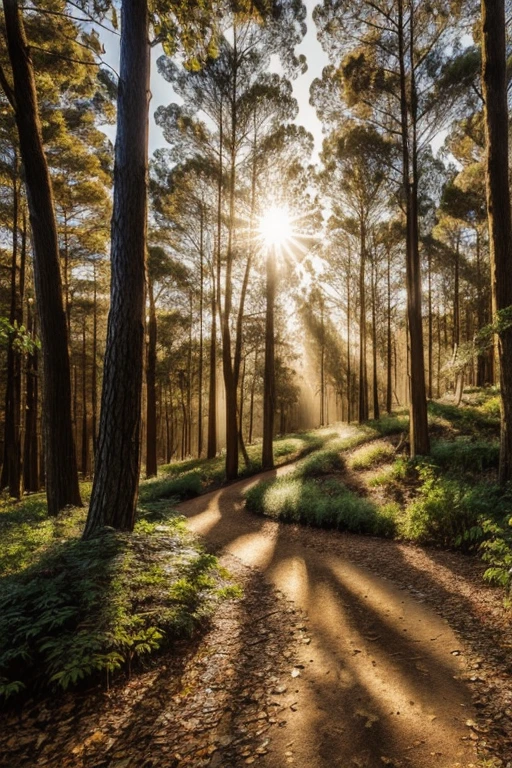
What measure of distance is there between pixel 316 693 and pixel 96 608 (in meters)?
1.95

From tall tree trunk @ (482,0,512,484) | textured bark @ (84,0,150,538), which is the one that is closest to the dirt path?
textured bark @ (84,0,150,538)

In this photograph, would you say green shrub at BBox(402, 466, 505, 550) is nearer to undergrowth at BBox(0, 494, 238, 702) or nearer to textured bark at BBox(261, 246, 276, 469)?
undergrowth at BBox(0, 494, 238, 702)

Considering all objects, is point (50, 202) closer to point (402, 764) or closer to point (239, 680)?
point (239, 680)

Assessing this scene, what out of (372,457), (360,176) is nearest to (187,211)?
(360,176)

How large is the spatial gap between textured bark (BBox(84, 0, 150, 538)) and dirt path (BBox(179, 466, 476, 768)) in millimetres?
2652

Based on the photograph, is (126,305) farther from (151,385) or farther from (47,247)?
(151,385)

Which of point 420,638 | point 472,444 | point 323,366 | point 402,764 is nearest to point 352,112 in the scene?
point 472,444

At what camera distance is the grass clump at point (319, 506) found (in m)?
7.21

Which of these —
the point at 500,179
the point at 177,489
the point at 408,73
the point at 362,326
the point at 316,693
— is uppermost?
the point at 408,73

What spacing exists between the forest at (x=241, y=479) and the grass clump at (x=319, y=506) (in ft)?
0.22

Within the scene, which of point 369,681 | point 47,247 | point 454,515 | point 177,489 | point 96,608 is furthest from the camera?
point 177,489

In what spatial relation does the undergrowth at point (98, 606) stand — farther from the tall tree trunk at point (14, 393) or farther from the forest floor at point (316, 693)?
the tall tree trunk at point (14, 393)

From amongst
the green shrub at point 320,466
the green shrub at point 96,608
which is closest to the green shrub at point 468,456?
the green shrub at point 320,466

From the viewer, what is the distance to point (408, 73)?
32.7 feet
